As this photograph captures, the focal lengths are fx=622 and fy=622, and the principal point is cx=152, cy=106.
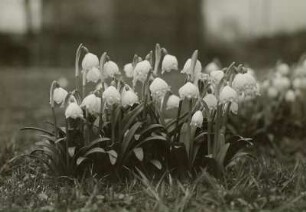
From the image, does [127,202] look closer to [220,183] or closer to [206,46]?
[220,183]

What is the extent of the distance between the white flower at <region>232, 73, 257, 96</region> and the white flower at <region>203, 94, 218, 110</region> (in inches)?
6.8

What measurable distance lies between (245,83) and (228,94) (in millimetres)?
136

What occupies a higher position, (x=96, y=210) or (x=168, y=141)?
(x=168, y=141)

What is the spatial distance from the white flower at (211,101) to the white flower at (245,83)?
0.17 m

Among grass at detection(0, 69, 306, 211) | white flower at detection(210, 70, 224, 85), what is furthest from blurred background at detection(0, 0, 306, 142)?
white flower at detection(210, 70, 224, 85)

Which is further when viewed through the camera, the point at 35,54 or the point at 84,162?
the point at 35,54

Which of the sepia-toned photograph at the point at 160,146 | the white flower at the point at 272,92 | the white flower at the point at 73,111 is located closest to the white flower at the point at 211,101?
the sepia-toned photograph at the point at 160,146

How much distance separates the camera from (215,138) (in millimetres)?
4289

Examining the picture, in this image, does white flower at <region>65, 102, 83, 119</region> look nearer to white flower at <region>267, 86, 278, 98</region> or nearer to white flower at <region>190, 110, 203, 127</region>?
white flower at <region>190, 110, 203, 127</region>

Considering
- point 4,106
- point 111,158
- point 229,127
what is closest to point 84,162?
point 111,158

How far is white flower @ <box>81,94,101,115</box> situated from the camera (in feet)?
13.3

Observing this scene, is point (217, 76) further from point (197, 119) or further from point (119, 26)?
point (119, 26)

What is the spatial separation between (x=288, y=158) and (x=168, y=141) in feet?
6.63

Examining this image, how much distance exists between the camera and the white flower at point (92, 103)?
407 cm
